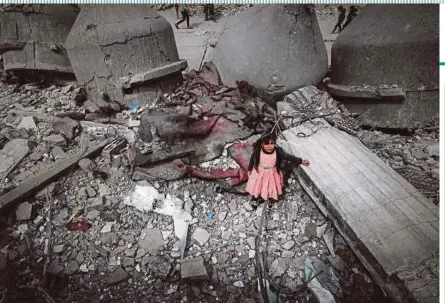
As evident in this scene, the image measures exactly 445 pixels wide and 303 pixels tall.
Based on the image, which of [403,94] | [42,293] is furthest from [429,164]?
[42,293]

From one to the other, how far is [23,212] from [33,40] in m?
2.80

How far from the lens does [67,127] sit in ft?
10.8

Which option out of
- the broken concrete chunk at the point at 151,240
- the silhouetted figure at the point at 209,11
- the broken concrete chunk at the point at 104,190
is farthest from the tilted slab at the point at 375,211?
the silhouetted figure at the point at 209,11

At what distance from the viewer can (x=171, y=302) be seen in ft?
6.66

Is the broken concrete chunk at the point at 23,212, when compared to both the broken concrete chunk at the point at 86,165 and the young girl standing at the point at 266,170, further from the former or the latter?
the young girl standing at the point at 266,170

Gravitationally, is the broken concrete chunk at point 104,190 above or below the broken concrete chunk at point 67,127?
below

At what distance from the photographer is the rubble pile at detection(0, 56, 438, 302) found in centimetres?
210

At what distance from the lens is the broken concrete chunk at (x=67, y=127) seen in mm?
3260

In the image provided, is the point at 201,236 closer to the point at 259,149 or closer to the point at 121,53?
the point at 259,149

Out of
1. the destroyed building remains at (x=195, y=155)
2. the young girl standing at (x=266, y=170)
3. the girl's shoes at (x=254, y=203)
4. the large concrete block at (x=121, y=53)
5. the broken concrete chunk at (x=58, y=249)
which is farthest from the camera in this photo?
the large concrete block at (x=121, y=53)

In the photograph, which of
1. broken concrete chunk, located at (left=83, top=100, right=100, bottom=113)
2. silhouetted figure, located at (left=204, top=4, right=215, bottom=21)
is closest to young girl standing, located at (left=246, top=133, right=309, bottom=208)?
broken concrete chunk, located at (left=83, top=100, right=100, bottom=113)

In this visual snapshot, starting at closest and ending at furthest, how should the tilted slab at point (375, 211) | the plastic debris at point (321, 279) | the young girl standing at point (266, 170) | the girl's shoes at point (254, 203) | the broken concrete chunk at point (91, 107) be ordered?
the tilted slab at point (375, 211)
the plastic debris at point (321, 279)
the young girl standing at point (266, 170)
the girl's shoes at point (254, 203)
the broken concrete chunk at point (91, 107)

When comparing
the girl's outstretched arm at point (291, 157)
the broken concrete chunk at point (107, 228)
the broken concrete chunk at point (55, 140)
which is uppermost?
the girl's outstretched arm at point (291, 157)

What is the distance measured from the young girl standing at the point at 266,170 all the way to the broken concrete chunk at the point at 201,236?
517 millimetres
